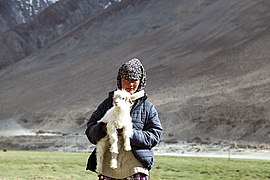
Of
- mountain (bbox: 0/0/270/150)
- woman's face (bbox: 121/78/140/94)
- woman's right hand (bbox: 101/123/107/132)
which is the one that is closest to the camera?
woman's right hand (bbox: 101/123/107/132)

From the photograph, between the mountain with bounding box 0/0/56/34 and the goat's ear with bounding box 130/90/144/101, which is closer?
the goat's ear with bounding box 130/90/144/101

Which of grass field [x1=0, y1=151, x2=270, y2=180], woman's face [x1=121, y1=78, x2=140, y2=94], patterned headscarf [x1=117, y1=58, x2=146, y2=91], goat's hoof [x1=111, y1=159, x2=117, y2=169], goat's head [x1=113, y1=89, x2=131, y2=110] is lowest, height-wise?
grass field [x1=0, y1=151, x2=270, y2=180]

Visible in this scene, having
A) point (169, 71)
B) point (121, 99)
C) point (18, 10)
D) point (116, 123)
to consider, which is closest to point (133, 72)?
point (121, 99)

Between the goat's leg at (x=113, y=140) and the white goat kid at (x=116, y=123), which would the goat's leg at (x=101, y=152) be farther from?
the goat's leg at (x=113, y=140)

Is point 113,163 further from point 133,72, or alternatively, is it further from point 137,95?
point 133,72

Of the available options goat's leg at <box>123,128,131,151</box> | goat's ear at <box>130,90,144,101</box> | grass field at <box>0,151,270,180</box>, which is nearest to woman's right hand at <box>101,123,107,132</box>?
goat's leg at <box>123,128,131,151</box>

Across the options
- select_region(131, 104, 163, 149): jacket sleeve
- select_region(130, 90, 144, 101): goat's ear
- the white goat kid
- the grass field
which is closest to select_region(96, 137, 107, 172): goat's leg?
the white goat kid

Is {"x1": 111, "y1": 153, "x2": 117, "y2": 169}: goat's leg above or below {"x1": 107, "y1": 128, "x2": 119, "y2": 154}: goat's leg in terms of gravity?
below

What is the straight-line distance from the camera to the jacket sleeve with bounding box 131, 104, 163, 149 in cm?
433

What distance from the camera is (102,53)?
7250 centimetres

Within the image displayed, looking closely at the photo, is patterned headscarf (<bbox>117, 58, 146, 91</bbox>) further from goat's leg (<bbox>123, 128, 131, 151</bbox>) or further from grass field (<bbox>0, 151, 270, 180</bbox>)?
grass field (<bbox>0, 151, 270, 180</bbox>)

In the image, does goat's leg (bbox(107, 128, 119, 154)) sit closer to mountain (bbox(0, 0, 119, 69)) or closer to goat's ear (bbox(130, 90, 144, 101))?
goat's ear (bbox(130, 90, 144, 101))

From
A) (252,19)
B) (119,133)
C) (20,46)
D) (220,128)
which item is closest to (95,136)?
(119,133)

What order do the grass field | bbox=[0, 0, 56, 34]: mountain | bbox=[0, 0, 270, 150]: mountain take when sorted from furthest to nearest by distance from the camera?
bbox=[0, 0, 56, 34]: mountain, bbox=[0, 0, 270, 150]: mountain, the grass field
